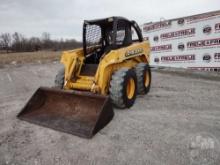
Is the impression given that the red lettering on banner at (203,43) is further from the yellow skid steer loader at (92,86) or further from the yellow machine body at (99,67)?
the yellow machine body at (99,67)

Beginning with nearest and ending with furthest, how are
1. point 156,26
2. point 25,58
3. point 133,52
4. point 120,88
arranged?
1. point 120,88
2. point 133,52
3. point 156,26
4. point 25,58

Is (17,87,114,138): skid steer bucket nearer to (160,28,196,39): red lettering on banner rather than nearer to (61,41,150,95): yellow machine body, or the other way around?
(61,41,150,95): yellow machine body

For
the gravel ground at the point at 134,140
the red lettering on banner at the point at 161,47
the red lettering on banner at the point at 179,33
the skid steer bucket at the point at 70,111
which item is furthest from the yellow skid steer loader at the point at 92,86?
the red lettering on banner at the point at 161,47

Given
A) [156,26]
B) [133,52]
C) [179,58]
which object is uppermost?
[156,26]

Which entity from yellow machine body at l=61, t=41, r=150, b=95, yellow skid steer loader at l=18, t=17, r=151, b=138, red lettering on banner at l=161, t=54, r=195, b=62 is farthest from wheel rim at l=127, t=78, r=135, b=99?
red lettering on banner at l=161, t=54, r=195, b=62

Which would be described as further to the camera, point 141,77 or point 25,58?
point 25,58

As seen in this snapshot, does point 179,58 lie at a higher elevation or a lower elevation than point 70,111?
higher

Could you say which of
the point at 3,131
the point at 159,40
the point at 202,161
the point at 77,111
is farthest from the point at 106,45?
the point at 159,40

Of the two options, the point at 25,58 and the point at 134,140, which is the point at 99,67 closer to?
the point at 134,140

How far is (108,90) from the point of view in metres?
4.19

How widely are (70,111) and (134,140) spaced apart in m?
1.44

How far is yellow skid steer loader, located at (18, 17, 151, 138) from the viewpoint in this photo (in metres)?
3.43

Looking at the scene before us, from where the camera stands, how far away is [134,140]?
9.84 ft

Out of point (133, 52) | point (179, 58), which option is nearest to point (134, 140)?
point (133, 52)
